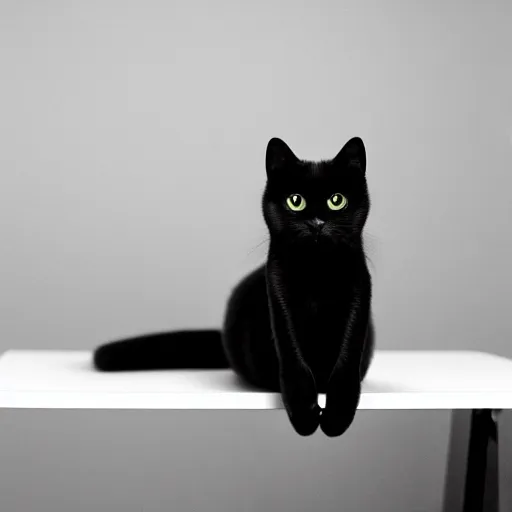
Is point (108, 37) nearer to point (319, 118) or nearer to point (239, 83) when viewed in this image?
point (239, 83)

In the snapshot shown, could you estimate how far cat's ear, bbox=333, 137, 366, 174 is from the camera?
3.68 ft

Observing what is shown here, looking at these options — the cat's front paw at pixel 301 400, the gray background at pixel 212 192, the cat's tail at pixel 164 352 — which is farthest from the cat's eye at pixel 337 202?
the gray background at pixel 212 192

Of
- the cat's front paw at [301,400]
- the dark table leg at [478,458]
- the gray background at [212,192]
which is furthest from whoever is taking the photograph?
the gray background at [212,192]

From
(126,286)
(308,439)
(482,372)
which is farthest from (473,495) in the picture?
(126,286)

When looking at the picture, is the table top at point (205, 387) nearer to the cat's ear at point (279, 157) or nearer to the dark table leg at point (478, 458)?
the dark table leg at point (478, 458)

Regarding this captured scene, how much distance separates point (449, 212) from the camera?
6.39ft

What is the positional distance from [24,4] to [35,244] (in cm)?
55

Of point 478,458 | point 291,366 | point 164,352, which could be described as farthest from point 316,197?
point 478,458

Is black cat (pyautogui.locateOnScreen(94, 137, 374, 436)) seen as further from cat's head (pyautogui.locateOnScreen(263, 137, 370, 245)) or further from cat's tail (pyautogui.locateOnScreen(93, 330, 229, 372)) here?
cat's tail (pyautogui.locateOnScreen(93, 330, 229, 372))

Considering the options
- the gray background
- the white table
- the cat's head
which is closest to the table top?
the white table

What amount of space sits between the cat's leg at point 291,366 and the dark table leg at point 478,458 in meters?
0.43

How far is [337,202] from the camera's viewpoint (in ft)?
3.59

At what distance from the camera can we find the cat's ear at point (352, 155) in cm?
112

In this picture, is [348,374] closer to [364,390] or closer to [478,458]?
[364,390]
